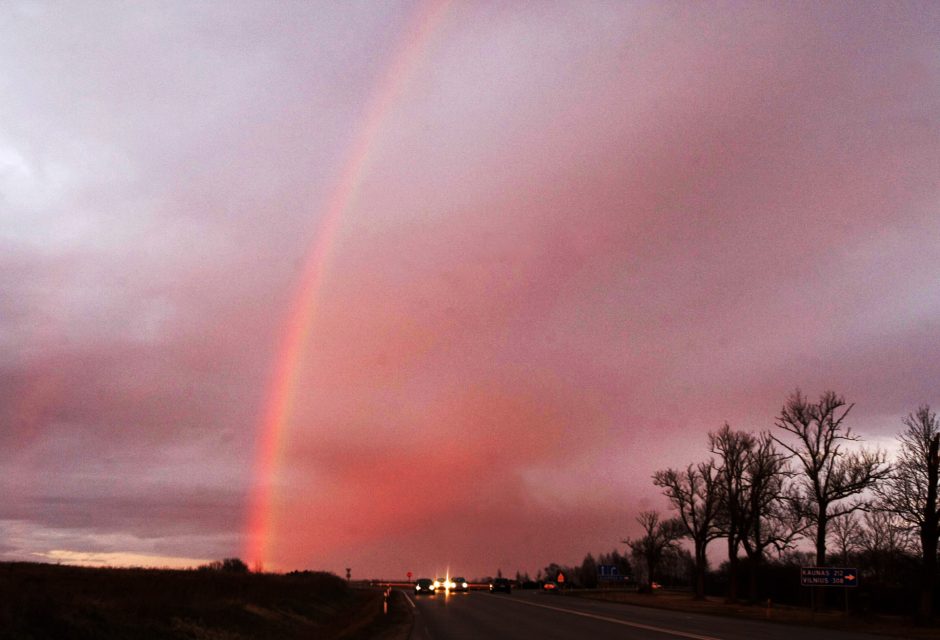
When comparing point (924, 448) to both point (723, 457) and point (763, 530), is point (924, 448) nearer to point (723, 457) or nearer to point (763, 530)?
point (723, 457)

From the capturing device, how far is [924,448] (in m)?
54.7

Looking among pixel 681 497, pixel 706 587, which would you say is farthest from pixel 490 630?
pixel 706 587

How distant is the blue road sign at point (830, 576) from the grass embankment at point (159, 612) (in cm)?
2791

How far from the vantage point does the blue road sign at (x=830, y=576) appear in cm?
5200

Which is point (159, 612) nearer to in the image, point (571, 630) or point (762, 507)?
point (571, 630)

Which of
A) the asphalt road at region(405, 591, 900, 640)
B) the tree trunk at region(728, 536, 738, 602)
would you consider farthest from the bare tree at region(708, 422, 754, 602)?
the asphalt road at region(405, 591, 900, 640)

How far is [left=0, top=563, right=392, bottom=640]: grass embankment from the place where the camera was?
1761 cm

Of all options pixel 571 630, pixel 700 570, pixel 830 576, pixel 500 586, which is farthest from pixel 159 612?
pixel 500 586

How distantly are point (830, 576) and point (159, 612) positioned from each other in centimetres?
4367

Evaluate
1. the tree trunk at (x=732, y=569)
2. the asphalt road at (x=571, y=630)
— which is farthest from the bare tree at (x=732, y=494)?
the asphalt road at (x=571, y=630)

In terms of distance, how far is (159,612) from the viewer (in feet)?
79.3

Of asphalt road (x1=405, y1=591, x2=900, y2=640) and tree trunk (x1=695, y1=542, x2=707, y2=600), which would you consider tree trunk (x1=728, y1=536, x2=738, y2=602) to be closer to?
tree trunk (x1=695, y1=542, x2=707, y2=600)

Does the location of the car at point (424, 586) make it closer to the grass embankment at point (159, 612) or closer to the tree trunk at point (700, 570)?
the tree trunk at point (700, 570)

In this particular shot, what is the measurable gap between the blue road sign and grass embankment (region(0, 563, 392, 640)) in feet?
91.6
